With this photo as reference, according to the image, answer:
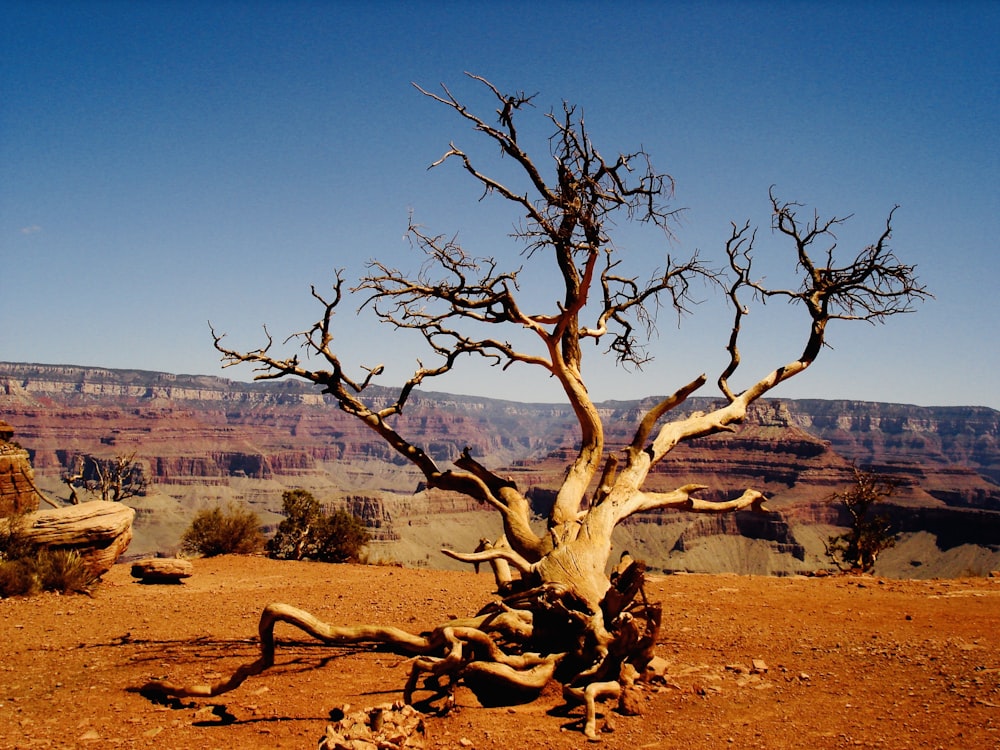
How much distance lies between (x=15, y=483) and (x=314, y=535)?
7077 millimetres

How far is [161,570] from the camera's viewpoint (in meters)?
12.6

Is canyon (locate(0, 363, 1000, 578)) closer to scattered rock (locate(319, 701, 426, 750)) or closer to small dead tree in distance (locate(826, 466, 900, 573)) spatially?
scattered rock (locate(319, 701, 426, 750))

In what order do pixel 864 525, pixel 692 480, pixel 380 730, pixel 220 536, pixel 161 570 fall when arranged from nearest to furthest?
pixel 380 730 → pixel 161 570 → pixel 220 536 → pixel 864 525 → pixel 692 480

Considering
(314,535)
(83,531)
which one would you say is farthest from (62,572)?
(314,535)

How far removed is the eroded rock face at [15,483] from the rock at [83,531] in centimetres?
188

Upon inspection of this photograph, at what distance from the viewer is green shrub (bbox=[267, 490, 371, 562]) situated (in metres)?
17.8

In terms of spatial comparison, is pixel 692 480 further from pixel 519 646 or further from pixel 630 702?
pixel 630 702

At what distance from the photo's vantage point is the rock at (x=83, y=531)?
1183cm

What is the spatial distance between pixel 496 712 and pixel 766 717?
6.92ft

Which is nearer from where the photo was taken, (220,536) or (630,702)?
(630,702)

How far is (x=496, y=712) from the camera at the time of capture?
5.60 meters

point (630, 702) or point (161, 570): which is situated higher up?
point (630, 702)

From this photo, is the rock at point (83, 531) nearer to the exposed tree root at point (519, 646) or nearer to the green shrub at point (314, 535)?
the green shrub at point (314, 535)

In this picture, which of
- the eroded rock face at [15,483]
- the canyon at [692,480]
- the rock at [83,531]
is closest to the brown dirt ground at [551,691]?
the rock at [83,531]
